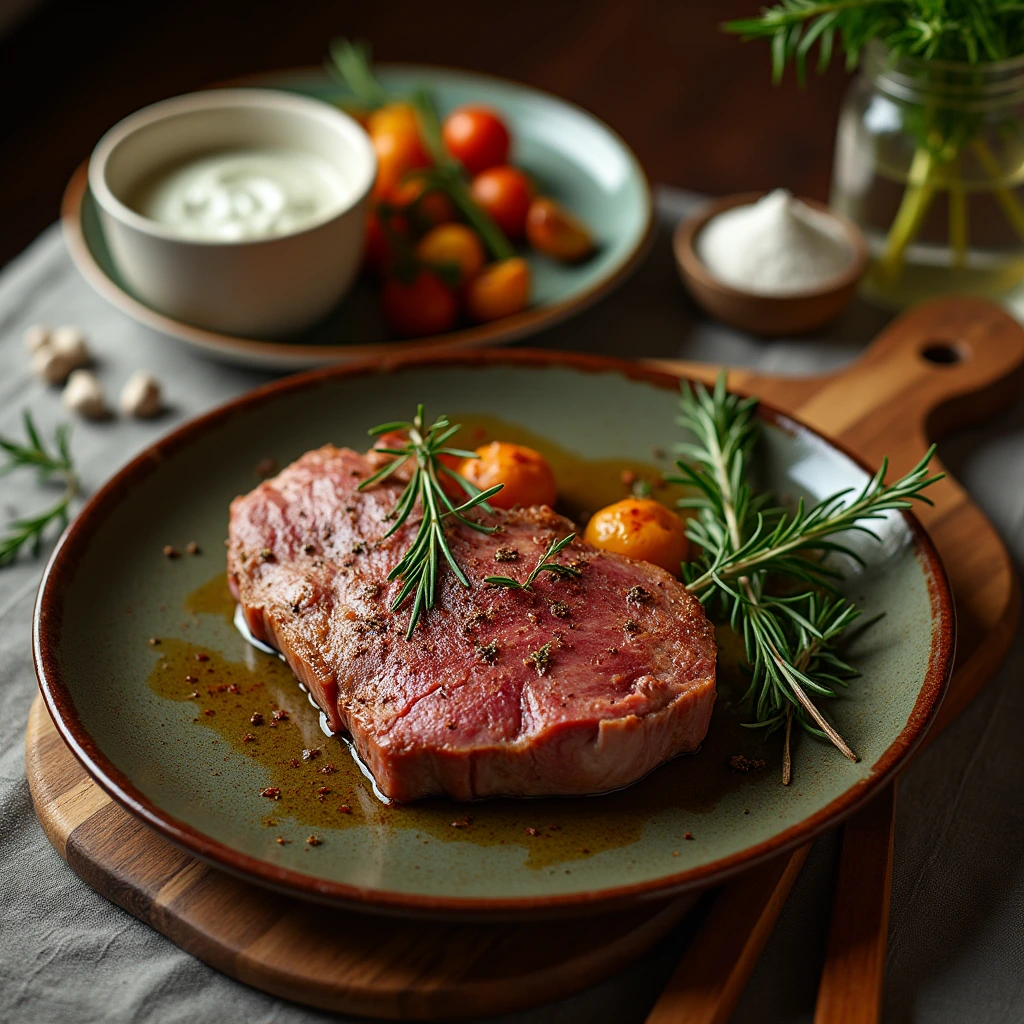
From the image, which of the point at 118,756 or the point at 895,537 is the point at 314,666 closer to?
the point at 118,756

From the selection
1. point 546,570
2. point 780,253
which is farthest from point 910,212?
point 546,570

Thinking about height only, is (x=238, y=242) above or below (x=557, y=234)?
above

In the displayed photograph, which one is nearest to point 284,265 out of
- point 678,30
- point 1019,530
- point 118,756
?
point 118,756

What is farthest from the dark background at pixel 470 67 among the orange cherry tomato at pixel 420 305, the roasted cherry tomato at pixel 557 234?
the orange cherry tomato at pixel 420 305

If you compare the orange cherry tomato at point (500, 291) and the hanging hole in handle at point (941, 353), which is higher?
the orange cherry tomato at point (500, 291)

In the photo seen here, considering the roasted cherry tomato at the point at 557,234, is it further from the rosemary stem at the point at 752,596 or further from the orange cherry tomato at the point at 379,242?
the rosemary stem at the point at 752,596

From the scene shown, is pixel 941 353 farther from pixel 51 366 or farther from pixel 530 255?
pixel 51 366
